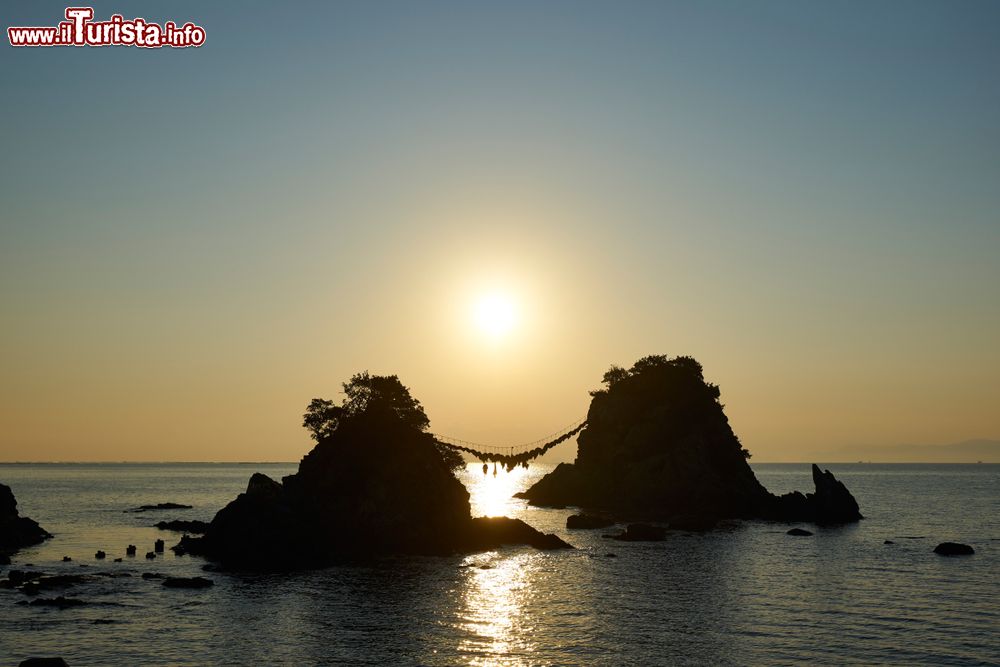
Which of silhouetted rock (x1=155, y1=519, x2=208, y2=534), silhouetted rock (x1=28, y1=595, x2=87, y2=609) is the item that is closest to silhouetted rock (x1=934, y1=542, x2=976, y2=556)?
silhouetted rock (x1=28, y1=595, x2=87, y2=609)

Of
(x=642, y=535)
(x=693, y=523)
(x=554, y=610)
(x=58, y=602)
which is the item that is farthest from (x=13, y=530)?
(x=693, y=523)

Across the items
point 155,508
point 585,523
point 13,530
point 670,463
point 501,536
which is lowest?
point 501,536

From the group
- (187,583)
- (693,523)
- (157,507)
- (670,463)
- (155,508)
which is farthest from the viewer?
(157,507)

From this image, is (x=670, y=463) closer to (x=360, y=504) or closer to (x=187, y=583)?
(x=360, y=504)

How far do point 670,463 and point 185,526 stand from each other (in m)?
73.7

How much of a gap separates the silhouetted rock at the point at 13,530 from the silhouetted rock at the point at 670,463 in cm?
8086

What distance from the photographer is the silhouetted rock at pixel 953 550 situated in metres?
77.4

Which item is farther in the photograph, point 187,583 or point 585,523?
point 585,523

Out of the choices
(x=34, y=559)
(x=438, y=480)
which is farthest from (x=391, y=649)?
(x=34, y=559)

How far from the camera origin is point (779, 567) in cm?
6862

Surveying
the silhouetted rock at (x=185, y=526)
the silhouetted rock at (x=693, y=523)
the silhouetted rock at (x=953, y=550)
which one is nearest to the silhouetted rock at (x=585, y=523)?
the silhouetted rock at (x=693, y=523)

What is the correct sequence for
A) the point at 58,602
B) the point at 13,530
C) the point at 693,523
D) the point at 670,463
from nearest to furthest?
the point at 58,602, the point at 13,530, the point at 693,523, the point at 670,463

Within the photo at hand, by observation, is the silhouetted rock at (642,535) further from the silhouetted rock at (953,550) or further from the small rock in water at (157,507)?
the small rock in water at (157,507)

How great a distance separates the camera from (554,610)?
51062 mm
